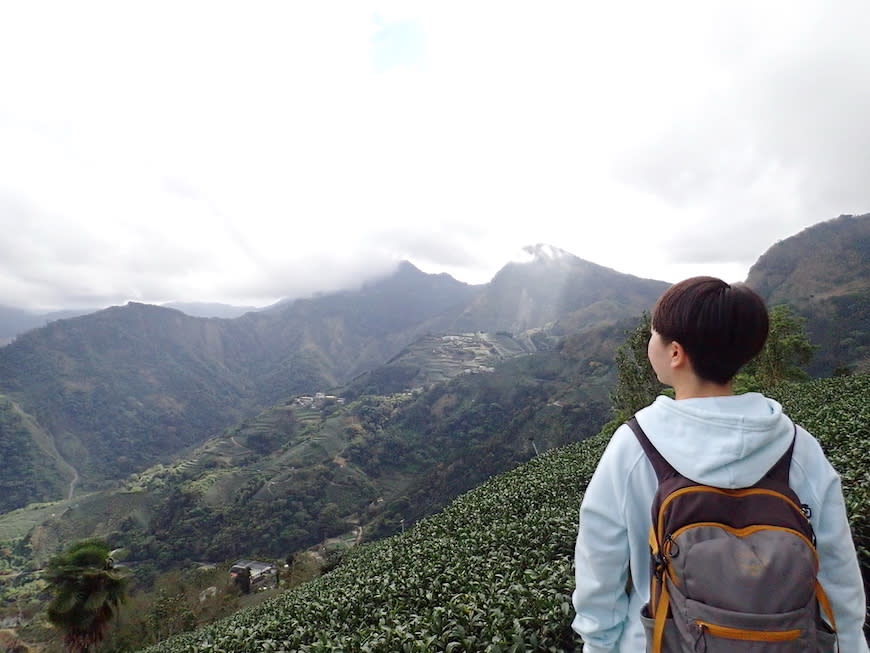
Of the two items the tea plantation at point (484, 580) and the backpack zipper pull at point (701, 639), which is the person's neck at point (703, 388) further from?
the tea plantation at point (484, 580)

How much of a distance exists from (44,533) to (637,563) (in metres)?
133

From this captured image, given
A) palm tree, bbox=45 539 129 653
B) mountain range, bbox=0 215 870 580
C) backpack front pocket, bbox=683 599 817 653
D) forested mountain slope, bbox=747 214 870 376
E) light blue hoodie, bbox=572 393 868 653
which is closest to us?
backpack front pocket, bbox=683 599 817 653

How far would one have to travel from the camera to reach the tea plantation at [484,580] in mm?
4062

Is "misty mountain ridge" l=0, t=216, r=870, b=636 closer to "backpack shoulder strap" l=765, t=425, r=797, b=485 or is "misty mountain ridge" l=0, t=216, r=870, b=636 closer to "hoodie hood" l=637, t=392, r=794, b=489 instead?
"backpack shoulder strap" l=765, t=425, r=797, b=485

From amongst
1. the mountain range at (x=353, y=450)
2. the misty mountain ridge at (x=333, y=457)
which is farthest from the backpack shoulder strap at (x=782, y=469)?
the mountain range at (x=353, y=450)

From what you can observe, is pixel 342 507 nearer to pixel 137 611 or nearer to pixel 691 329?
pixel 137 611

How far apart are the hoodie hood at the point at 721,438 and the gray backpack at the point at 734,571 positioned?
0.16 feet

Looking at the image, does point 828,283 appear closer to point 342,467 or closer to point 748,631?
point 342,467

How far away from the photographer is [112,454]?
186m

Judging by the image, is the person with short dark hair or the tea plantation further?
the tea plantation

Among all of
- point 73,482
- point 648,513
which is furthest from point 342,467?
point 73,482

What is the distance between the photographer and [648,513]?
1.68 meters

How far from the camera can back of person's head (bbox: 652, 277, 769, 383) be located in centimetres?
164

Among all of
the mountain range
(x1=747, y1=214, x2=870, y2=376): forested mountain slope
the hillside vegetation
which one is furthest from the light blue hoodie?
(x1=747, y1=214, x2=870, y2=376): forested mountain slope
